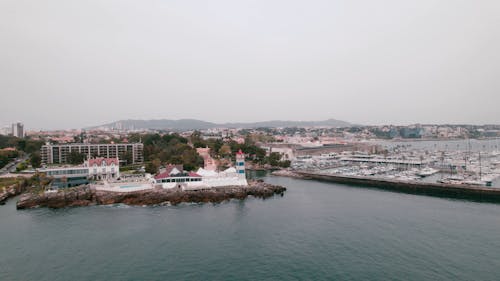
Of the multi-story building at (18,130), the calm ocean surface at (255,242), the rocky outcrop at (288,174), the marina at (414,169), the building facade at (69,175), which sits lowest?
the calm ocean surface at (255,242)

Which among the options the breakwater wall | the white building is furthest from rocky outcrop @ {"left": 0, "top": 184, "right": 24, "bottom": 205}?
the breakwater wall

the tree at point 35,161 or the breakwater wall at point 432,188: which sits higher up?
the tree at point 35,161

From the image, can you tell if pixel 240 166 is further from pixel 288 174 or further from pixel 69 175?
pixel 69 175

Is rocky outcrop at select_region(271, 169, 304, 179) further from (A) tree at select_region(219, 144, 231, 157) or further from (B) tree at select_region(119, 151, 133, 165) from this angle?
(B) tree at select_region(119, 151, 133, 165)

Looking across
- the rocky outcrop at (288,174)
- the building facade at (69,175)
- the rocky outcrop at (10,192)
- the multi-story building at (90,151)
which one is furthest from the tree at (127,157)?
the rocky outcrop at (288,174)

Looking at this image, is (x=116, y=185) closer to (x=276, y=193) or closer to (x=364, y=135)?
(x=276, y=193)

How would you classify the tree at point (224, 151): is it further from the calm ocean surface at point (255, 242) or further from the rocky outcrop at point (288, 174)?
the calm ocean surface at point (255, 242)

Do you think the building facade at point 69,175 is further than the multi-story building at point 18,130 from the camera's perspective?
No
